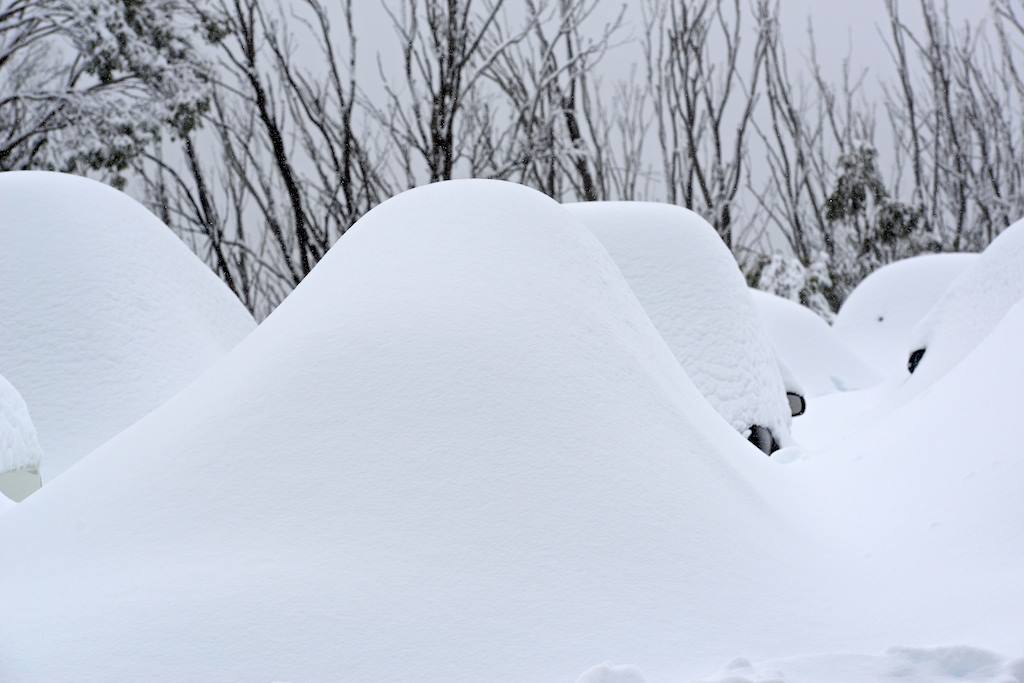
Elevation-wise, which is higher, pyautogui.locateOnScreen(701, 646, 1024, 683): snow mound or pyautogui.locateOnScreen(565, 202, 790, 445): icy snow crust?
pyautogui.locateOnScreen(565, 202, 790, 445): icy snow crust

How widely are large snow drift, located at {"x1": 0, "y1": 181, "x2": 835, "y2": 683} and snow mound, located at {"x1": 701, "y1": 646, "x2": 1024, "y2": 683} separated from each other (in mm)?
78

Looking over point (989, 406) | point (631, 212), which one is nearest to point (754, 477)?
point (989, 406)

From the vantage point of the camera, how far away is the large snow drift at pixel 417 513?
140cm

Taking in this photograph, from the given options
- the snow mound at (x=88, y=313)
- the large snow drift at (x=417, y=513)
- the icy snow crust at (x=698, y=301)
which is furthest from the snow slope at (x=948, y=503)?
the snow mound at (x=88, y=313)

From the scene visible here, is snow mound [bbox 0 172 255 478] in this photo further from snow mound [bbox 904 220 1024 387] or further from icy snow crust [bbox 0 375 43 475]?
snow mound [bbox 904 220 1024 387]

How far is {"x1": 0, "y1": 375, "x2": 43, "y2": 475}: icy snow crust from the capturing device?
261 cm

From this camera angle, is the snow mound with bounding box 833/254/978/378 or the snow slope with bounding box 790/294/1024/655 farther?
the snow mound with bounding box 833/254/978/378

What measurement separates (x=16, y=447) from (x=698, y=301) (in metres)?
2.46

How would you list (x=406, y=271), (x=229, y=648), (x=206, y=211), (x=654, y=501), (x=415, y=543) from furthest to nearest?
(x=206, y=211), (x=406, y=271), (x=654, y=501), (x=415, y=543), (x=229, y=648)

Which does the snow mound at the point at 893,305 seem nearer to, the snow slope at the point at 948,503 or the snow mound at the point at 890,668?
the snow slope at the point at 948,503

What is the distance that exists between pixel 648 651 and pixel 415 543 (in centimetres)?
40

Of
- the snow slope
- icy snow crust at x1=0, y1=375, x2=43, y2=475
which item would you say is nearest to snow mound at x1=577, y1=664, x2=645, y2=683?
the snow slope

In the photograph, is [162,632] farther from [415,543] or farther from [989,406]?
[989,406]

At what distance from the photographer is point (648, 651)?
1417 mm
